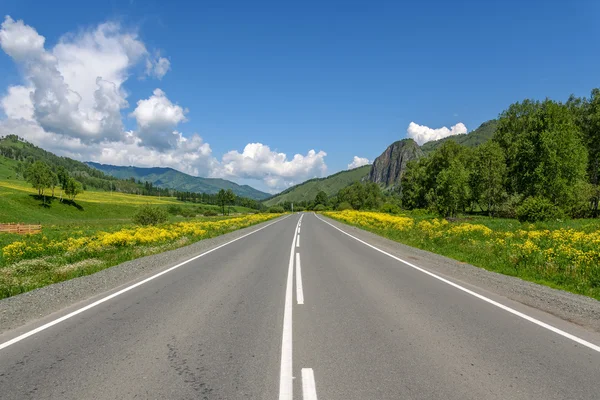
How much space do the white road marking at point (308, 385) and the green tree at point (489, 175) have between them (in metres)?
62.7

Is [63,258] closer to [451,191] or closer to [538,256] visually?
[538,256]

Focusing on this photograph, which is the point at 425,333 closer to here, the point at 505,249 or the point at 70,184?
the point at 505,249

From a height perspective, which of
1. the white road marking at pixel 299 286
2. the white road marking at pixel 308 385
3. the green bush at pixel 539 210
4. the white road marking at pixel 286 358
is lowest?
the white road marking at pixel 299 286

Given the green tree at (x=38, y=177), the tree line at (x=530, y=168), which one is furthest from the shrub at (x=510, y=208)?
the green tree at (x=38, y=177)

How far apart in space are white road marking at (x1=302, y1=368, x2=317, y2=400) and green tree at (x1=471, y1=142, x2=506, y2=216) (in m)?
62.7

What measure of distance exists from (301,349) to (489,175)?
63.4 metres

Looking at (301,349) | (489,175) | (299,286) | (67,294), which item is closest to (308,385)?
(301,349)

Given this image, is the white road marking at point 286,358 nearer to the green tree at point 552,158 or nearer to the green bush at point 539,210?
the green bush at point 539,210

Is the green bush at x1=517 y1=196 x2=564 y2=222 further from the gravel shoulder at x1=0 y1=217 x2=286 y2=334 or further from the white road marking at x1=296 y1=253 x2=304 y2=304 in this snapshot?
the gravel shoulder at x1=0 y1=217 x2=286 y2=334

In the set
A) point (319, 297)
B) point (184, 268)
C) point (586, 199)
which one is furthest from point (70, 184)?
point (586, 199)

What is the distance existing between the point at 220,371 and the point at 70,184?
360 feet

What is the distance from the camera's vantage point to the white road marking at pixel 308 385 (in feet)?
10.9

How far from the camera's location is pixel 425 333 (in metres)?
5.18

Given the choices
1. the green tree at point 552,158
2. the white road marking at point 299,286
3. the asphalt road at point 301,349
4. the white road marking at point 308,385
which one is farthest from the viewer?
the green tree at point 552,158
